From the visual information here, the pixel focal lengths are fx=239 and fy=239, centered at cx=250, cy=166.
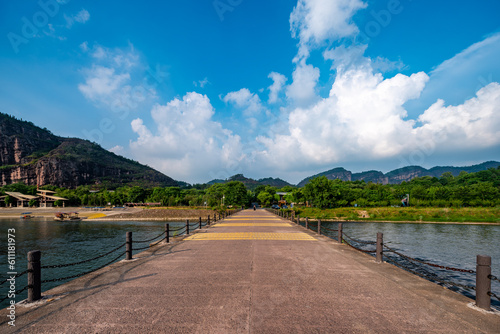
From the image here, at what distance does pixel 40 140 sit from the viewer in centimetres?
19288

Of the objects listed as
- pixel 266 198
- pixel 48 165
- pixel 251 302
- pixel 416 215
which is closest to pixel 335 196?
pixel 416 215

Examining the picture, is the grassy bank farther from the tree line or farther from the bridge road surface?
the bridge road surface

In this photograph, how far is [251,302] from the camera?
186 inches

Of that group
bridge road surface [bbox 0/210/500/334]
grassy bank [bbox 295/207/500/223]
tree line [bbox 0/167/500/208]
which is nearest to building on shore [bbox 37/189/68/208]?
tree line [bbox 0/167/500/208]

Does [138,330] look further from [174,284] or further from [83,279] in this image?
[83,279]

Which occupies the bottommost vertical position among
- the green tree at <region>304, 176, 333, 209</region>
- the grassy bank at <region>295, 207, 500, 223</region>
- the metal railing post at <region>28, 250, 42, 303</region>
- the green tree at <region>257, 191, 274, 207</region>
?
the green tree at <region>257, 191, 274, 207</region>

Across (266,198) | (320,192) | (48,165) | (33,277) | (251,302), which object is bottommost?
(266,198)

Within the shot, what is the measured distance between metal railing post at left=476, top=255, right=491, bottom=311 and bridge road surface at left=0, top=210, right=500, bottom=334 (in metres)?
0.23

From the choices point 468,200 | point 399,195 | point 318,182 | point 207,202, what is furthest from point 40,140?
point 468,200

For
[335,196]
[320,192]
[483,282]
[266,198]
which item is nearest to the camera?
[483,282]

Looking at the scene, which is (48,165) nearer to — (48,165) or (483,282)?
(48,165)

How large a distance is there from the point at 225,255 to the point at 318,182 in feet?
204

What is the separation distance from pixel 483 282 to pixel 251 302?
4.48 meters

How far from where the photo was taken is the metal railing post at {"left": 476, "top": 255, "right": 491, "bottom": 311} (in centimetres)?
454
